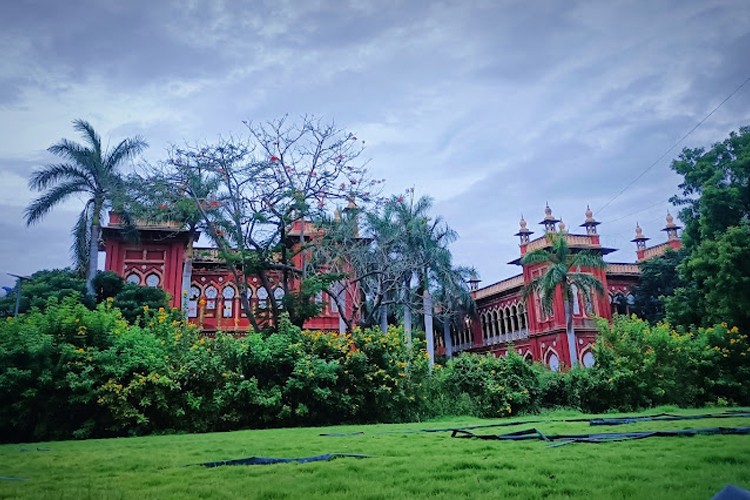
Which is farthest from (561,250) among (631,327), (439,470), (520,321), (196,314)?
(439,470)

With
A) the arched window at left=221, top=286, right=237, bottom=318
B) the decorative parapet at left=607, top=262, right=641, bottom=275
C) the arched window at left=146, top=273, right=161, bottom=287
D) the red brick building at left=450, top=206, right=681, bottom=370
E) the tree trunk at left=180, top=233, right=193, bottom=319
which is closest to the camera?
the tree trunk at left=180, top=233, right=193, bottom=319

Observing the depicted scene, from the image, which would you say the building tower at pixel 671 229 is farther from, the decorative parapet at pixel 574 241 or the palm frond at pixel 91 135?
the palm frond at pixel 91 135

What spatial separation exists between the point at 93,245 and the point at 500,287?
24.2 meters

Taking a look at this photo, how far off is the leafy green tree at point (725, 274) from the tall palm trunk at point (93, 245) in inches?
864

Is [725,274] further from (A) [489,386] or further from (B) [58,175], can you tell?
(B) [58,175]

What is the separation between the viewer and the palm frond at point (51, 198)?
2139 cm

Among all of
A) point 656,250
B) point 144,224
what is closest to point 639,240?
point 656,250

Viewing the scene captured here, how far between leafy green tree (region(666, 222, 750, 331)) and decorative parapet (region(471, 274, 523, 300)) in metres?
13.6

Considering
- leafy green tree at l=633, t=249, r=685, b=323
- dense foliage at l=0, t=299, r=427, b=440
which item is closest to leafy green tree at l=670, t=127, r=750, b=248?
leafy green tree at l=633, t=249, r=685, b=323

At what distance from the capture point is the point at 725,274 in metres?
18.8

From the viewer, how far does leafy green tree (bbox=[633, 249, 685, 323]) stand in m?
33.2

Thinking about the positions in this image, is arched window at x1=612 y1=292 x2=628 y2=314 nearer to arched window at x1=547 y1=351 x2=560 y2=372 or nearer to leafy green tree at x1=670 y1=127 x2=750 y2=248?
arched window at x1=547 y1=351 x2=560 y2=372

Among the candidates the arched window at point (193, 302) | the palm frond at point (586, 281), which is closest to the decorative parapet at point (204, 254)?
the arched window at point (193, 302)

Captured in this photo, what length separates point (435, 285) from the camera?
93.9 ft
